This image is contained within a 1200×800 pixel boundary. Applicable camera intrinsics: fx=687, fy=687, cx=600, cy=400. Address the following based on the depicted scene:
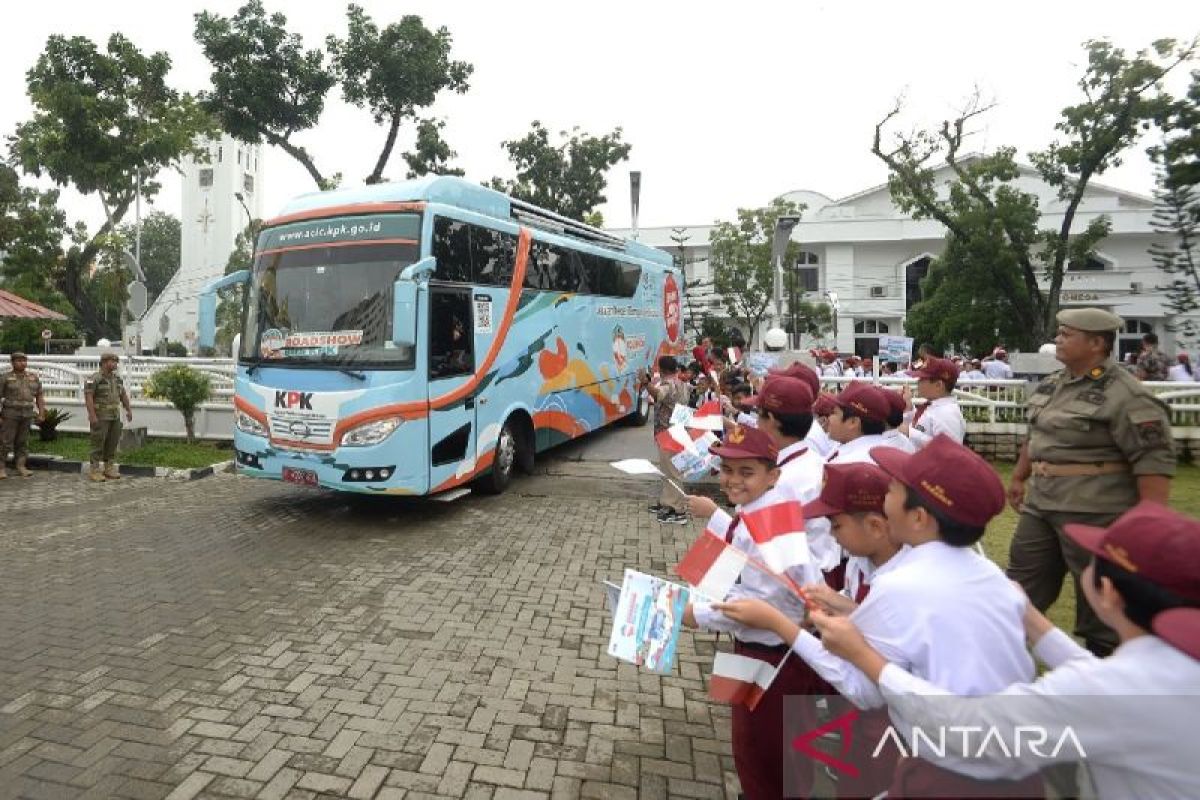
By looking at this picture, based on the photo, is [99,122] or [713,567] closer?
[713,567]

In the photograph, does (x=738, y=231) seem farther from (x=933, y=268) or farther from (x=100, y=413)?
(x=100, y=413)

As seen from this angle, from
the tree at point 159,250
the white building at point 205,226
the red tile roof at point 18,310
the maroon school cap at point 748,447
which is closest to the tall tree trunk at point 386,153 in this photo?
the red tile roof at point 18,310

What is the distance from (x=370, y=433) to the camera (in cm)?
649

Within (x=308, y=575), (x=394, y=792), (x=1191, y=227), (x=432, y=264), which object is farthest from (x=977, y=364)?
(x=394, y=792)

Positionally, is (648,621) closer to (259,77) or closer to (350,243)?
(350,243)

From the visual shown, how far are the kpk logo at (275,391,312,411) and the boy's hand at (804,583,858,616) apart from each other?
5.72 meters

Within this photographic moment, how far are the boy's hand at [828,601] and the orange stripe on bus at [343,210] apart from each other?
5.82 meters

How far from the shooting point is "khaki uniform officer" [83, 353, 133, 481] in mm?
9234

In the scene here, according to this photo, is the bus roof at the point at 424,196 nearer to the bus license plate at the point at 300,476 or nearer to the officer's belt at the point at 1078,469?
the bus license plate at the point at 300,476

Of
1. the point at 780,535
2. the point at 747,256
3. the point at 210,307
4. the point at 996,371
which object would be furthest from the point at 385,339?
the point at 747,256

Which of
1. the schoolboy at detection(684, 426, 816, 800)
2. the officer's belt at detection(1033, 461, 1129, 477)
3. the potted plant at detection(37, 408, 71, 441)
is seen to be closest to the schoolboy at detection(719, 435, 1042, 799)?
the schoolboy at detection(684, 426, 816, 800)

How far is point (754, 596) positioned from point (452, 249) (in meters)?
5.69

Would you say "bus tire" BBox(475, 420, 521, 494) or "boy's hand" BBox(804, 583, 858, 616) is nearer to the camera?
"boy's hand" BBox(804, 583, 858, 616)

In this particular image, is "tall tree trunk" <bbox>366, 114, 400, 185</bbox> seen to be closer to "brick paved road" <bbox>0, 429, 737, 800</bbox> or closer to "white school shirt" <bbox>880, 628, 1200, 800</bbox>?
"brick paved road" <bbox>0, 429, 737, 800</bbox>
